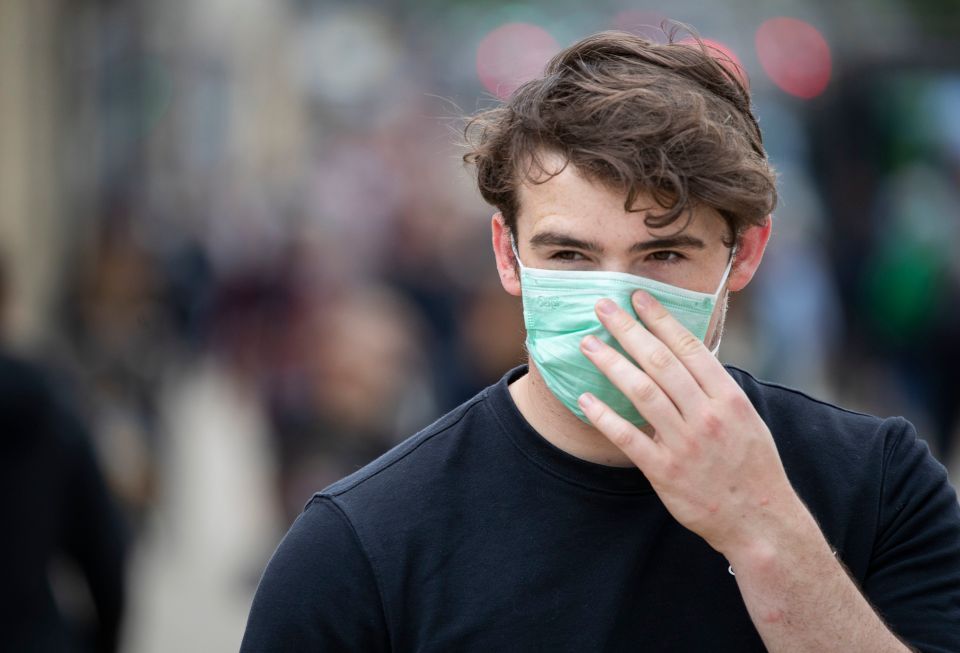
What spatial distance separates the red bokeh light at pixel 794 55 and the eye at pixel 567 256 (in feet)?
50.1

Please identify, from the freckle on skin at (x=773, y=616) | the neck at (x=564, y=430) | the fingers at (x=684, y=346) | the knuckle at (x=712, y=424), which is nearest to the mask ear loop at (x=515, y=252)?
the neck at (x=564, y=430)

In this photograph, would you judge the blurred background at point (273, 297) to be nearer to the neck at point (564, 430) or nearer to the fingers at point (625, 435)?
the neck at point (564, 430)

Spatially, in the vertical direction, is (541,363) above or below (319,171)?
above

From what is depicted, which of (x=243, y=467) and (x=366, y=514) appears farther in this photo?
(x=243, y=467)

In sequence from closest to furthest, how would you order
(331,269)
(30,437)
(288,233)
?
(30,437) → (331,269) → (288,233)

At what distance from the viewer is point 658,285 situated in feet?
9.04

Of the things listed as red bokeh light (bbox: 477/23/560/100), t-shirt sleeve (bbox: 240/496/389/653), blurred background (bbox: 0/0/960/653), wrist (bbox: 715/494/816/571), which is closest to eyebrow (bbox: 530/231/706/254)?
wrist (bbox: 715/494/816/571)

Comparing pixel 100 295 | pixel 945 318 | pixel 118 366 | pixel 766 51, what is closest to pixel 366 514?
pixel 118 366

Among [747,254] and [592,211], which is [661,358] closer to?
[592,211]

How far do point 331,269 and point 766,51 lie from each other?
42.0ft

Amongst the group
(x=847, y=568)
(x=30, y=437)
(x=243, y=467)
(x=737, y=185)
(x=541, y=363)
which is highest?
(x=737, y=185)

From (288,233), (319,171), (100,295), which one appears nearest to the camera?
(100,295)

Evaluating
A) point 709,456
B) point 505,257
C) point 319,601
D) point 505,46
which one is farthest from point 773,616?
point 505,46

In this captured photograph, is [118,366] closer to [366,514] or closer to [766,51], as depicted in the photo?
[366,514]
